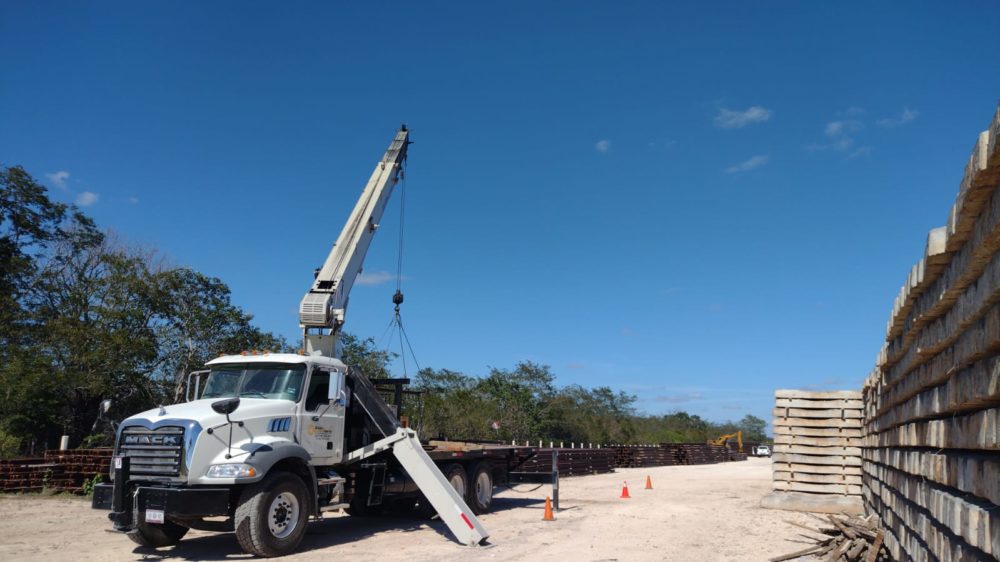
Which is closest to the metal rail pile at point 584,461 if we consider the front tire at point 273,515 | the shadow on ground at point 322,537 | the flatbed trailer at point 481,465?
the flatbed trailer at point 481,465

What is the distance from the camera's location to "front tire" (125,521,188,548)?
31.9 ft

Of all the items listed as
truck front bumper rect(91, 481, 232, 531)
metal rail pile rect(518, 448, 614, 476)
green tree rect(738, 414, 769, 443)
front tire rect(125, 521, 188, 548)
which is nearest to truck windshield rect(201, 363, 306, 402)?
truck front bumper rect(91, 481, 232, 531)

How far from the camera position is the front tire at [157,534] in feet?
31.9

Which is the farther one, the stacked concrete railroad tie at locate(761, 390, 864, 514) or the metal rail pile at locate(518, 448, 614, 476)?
the metal rail pile at locate(518, 448, 614, 476)

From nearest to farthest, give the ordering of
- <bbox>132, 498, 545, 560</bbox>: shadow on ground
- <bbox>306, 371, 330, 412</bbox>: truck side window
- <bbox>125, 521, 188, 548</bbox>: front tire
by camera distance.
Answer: <bbox>125, 521, 188, 548</bbox>: front tire, <bbox>132, 498, 545, 560</bbox>: shadow on ground, <bbox>306, 371, 330, 412</bbox>: truck side window

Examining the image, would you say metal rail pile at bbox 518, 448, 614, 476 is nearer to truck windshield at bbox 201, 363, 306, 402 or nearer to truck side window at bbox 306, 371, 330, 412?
truck side window at bbox 306, 371, 330, 412

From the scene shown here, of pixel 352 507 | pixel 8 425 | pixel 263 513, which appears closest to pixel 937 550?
pixel 263 513

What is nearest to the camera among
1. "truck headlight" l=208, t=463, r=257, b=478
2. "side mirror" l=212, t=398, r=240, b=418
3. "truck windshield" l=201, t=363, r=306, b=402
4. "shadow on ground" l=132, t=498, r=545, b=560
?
"side mirror" l=212, t=398, r=240, b=418

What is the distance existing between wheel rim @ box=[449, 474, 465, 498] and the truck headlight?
518 cm

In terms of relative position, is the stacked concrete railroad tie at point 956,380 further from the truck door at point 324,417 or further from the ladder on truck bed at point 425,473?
the truck door at point 324,417

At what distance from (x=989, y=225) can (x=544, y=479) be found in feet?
42.8

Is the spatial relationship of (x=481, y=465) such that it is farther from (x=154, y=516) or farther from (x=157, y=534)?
(x=154, y=516)

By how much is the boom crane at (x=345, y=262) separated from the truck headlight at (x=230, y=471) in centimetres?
352

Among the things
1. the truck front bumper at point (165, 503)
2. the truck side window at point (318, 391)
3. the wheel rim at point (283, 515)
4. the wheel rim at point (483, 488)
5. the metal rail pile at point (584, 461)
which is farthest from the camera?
the metal rail pile at point (584, 461)
